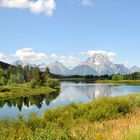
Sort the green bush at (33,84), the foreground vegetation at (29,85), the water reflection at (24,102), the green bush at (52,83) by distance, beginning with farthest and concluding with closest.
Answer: the green bush at (52,83)
the green bush at (33,84)
the foreground vegetation at (29,85)
the water reflection at (24,102)

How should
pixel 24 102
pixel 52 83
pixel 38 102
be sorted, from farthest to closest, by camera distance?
pixel 52 83
pixel 24 102
pixel 38 102

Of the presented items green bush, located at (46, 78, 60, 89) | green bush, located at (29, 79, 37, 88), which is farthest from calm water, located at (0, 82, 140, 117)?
green bush, located at (46, 78, 60, 89)

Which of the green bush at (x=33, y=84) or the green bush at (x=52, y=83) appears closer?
the green bush at (x=33, y=84)

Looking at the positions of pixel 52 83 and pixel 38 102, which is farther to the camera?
pixel 52 83

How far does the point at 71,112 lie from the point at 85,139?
681 inches

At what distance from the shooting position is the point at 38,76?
164m

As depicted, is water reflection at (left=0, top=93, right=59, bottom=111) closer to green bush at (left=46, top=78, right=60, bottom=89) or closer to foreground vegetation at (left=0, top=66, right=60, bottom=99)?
foreground vegetation at (left=0, top=66, right=60, bottom=99)

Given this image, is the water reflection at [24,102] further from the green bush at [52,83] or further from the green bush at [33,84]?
the green bush at [52,83]

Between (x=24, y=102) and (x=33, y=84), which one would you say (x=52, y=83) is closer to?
(x=33, y=84)

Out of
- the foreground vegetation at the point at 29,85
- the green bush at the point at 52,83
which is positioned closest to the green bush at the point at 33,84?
the foreground vegetation at the point at 29,85

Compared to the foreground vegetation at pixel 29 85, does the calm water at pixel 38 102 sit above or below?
below

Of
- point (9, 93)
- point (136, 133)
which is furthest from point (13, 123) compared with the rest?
point (9, 93)

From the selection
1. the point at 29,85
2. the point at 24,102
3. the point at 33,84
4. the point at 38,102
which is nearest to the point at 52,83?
the point at 33,84

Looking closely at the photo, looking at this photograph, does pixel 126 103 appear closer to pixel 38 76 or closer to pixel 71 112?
pixel 71 112
